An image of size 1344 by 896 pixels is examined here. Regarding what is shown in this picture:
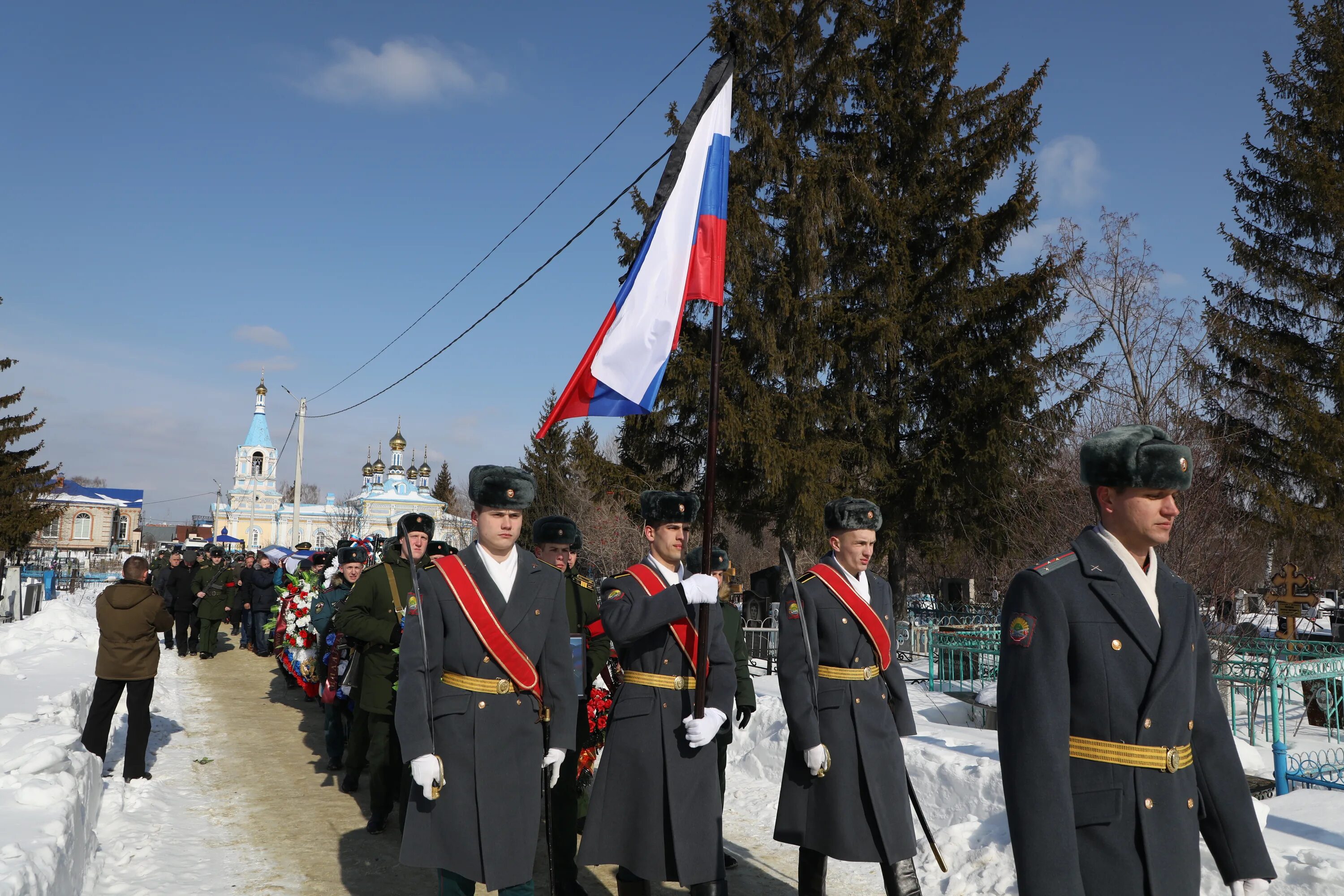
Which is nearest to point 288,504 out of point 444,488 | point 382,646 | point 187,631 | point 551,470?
point 444,488

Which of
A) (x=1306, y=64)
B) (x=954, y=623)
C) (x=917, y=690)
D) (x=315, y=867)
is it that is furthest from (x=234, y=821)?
(x=1306, y=64)

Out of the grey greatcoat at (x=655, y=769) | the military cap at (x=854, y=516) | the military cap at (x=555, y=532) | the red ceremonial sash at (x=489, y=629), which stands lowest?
the grey greatcoat at (x=655, y=769)

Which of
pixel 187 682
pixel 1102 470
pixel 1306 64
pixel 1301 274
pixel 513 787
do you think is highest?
pixel 1306 64

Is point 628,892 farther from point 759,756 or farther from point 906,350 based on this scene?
point 906,350

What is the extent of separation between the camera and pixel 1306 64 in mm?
22812

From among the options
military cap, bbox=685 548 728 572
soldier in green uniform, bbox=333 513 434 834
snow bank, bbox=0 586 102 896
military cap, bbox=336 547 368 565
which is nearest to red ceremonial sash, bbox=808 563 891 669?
military cap, bbox=685 548 728 572

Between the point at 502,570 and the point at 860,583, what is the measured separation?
187 cm

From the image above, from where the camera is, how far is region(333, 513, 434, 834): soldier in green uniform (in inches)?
276

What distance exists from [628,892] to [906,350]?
20.0m

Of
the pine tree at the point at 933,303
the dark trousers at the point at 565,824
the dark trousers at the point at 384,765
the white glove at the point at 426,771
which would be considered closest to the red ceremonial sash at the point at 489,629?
the white glove at the point at 426,771

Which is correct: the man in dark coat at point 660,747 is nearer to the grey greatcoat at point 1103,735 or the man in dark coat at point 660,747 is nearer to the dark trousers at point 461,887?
the dark trousers at point 461,887

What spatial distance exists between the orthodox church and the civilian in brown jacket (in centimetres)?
8339

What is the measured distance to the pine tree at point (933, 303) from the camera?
21750mm

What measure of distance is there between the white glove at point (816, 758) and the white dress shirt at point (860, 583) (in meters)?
0.83
